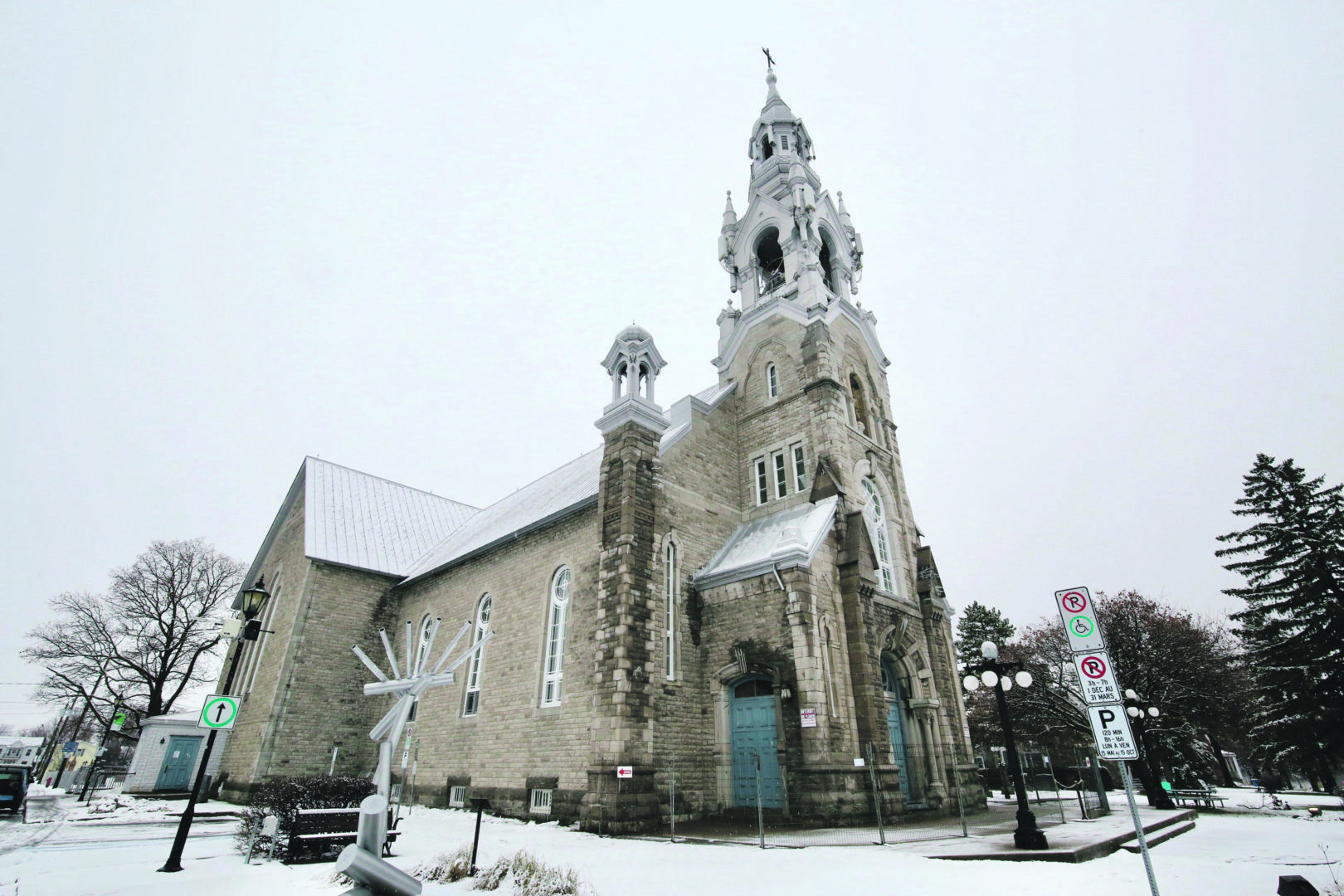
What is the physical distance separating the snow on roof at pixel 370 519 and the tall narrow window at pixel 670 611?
1517cm

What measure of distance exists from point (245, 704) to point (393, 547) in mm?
8006

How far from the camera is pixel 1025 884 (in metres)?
7.53

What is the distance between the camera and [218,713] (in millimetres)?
10312

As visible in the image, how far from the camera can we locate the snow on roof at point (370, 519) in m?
26.4

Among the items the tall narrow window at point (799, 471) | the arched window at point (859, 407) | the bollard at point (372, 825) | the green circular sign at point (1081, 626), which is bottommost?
the bollard at point (372, 825)

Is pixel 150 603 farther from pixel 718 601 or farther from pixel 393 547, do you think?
pixel 718 601

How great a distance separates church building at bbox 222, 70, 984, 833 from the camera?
14.8 meters

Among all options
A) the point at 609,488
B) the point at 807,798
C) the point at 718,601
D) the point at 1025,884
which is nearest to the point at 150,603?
the point at 609,488

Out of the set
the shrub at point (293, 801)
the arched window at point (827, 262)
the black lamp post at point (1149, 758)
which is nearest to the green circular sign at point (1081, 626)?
the shrub at point (293, 801)

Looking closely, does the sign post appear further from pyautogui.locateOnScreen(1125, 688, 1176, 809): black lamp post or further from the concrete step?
pyautogui.locateOnScreen(1125, 688, 1176, 809): black lamp post

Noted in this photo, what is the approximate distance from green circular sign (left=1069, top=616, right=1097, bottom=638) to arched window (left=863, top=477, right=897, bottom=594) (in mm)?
11285

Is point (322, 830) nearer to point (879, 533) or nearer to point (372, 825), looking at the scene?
point (372, 825)

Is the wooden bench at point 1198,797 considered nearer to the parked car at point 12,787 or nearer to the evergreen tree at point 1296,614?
the evergreen tree at point 1296,614

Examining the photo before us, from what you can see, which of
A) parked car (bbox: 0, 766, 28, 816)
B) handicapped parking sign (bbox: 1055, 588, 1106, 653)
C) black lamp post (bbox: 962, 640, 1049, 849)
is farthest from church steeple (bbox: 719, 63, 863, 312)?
parked car (bbox: 0, 766, 28, 816)
